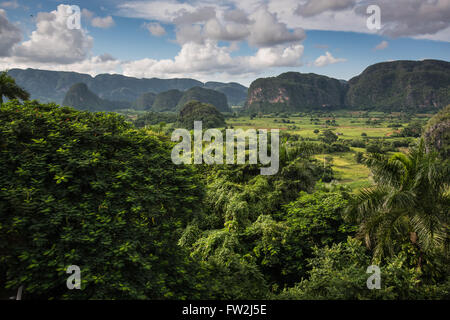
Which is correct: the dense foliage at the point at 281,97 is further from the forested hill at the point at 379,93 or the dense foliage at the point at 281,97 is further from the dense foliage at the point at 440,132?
the dense foliage at the point at 440,132

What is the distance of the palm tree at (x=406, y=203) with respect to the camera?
267 inches

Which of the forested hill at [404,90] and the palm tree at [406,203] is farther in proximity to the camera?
the forested hill at [404,90]

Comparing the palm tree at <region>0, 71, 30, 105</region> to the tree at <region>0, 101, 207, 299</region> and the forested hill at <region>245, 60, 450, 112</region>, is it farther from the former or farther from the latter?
the forested hill at <region>245, 60, 450, 112</region>

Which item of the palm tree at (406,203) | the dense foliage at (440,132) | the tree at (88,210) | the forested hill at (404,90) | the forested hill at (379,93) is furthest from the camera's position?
the forested hill at (379,93)

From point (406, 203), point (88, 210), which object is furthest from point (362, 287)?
point (88, 210)

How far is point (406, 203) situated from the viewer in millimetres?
6828

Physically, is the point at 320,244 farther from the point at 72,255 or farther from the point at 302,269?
the point at 72,255

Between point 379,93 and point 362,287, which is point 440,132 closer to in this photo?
point 362,287

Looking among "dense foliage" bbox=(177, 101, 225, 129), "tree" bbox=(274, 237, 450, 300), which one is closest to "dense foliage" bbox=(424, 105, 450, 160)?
"tree" bbox=(274, 237, 450, 300)

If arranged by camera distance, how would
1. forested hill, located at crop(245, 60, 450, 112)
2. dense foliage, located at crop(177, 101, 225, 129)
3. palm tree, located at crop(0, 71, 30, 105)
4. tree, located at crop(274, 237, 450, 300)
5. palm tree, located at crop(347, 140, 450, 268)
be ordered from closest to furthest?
tree, located at crop(274, 237, 450, 300) → palm tree, located at crop(347, 140, 450, 268) → palm tree, located at crop(0, 71, 30, 105) → dense foliage, located at crop(177, 101, 225, 129) → forested hill, located at crop(245, 60, 450, 112)

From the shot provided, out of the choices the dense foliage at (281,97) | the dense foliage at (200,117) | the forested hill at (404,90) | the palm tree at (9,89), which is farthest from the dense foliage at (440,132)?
the forested hill at (404,90)

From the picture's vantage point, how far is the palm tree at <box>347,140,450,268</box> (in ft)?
22.3
